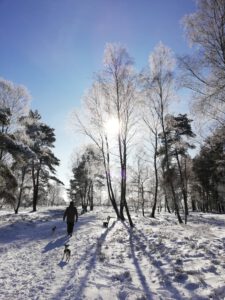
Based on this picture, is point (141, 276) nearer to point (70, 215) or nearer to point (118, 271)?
point (118, 271)

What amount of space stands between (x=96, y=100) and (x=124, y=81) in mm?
2891

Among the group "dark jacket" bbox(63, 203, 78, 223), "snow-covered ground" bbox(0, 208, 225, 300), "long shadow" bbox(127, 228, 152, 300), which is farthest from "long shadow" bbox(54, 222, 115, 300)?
"dark jacket" bbox(63, 203, 78, 223)

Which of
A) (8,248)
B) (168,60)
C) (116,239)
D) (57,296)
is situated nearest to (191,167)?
(168,60)

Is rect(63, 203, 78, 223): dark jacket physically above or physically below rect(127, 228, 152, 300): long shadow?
above

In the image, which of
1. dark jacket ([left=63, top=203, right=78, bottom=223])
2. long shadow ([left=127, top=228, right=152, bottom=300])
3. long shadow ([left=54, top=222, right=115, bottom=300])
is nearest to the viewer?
long shadow ([left=127, top=228, right=152, bottom=300])

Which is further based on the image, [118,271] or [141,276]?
[118,271]

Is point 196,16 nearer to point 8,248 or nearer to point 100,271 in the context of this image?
point 100,271

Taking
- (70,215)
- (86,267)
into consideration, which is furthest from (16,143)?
(86,267)

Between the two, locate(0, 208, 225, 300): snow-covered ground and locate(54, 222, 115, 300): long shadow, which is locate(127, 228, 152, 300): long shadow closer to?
locate(0, 208, 225, 300): snow-covered ground

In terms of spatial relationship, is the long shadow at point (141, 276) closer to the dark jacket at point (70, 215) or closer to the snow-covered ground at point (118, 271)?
the snow-covered ground at point (118, 271)

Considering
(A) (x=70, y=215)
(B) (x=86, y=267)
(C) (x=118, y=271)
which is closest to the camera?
(C) (x=118, y=271)

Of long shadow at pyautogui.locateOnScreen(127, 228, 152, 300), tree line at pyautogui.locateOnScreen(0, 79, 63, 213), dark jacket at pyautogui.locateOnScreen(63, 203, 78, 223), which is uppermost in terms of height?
tree line at pyautogui.locateOnScreen(0, 79, 63, 213)

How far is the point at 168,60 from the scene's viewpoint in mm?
17703

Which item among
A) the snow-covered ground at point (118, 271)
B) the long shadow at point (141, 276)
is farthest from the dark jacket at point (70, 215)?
the long shadow at point (141, 276)
